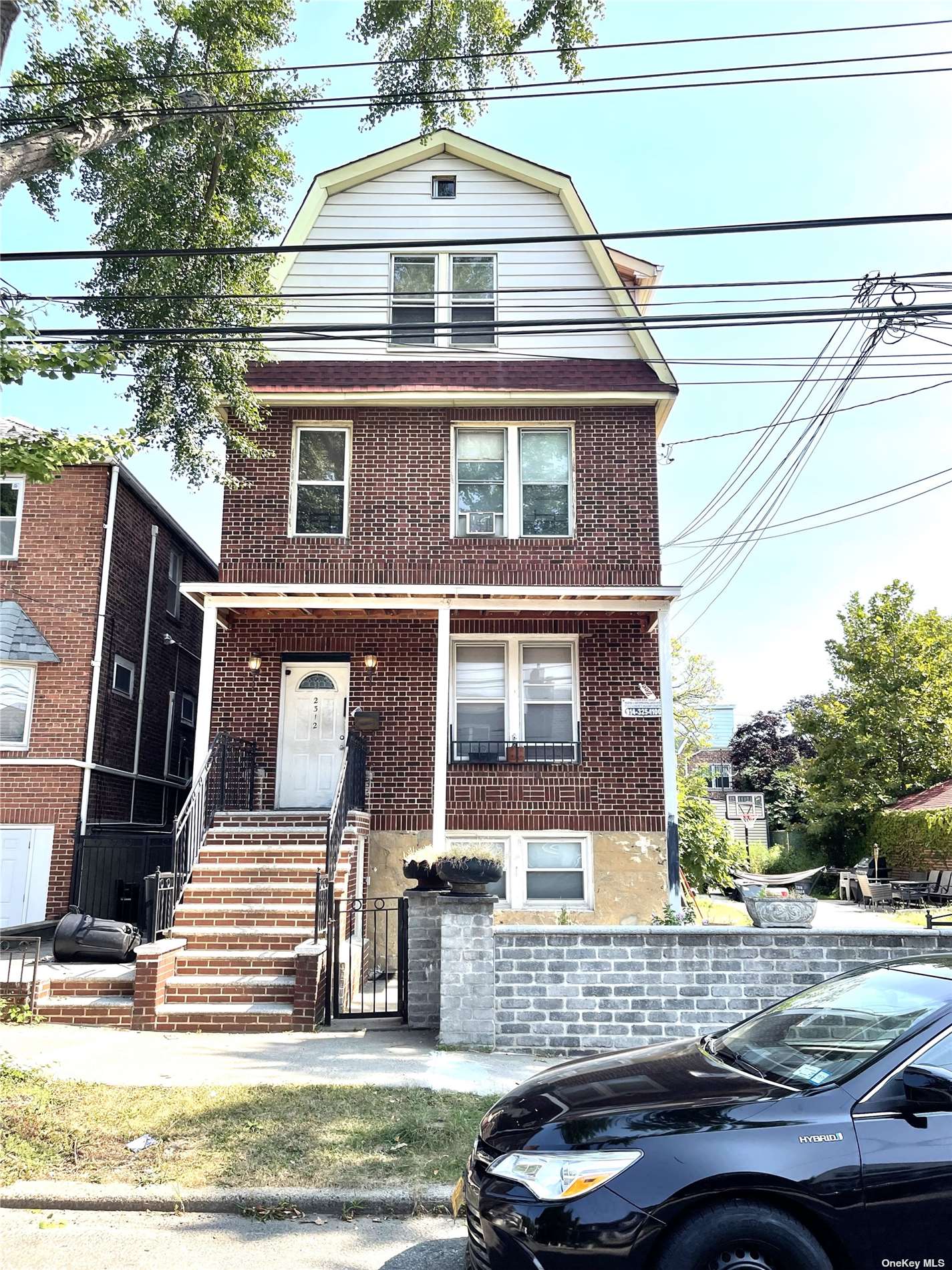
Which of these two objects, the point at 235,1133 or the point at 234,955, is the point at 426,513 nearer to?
the point at 234,955

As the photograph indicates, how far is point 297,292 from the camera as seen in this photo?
46.9 feet

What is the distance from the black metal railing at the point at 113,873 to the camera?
42.3ft

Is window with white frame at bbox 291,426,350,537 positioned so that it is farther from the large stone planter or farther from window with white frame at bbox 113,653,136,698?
the large stone planter

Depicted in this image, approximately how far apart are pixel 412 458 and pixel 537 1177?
11.4 meters

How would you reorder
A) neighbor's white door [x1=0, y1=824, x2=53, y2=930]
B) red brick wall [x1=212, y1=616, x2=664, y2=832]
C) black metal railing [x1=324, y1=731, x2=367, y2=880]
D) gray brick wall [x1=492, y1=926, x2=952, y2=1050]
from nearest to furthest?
gray brick wall [x1=492, y1=926, x2=952, y2=1050] < black metal railing [x1=324, y1=731, x2=367, y2=880] < neighbor's white door [x1=0, y1=824, x2=53, y2=930] < red brick wall [x1=212, y1=616, x2=664, y2=832]

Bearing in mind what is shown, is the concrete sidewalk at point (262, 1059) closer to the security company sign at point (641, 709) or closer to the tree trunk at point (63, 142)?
the security company sign at point (641, 709)

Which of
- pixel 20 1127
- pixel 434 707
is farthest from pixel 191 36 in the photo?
pixel 20 1127

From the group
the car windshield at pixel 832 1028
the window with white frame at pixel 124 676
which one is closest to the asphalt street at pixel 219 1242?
the car windshield at pixel 832 1028

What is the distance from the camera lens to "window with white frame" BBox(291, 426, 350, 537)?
13742 millimetres

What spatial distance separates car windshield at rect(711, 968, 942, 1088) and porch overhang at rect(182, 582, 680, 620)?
836 centimetres

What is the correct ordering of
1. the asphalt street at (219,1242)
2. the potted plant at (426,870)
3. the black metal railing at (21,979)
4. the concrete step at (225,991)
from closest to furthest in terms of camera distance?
1. the asphalt street at (219,1242)
2. the potted plant at (426,870)
3. the black metal railing at (21,979)
4. the concrete step at (225,991)

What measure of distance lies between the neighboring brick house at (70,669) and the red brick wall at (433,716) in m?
2.10

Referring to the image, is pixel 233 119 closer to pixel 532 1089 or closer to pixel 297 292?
pixel 297 292

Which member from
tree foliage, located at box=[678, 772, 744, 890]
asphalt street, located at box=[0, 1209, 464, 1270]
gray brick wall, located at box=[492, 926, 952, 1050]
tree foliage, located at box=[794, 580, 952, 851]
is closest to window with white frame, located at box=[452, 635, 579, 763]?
tree foliage, located at box=[678, 772, 744, 890]
